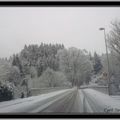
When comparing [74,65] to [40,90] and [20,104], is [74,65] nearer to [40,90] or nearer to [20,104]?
[40,90]

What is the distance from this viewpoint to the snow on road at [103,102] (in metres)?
2.59

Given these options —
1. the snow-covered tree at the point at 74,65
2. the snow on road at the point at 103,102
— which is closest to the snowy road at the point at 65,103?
the snow on road at the point at 103,102

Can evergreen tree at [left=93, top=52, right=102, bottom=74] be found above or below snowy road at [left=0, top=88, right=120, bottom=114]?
above

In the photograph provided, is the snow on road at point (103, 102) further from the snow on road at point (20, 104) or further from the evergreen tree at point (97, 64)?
the snow on road at point (20, 104)

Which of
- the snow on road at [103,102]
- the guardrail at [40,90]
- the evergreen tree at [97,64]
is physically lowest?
the snow on road at [103,102]

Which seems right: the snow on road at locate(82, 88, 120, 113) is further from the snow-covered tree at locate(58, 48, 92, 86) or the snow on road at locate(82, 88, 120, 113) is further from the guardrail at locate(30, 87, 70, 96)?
the guardrail at locate(30, 87, 70, 96)

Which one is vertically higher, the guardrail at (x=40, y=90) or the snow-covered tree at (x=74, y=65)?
the snow-covered tree at (x=74, y=65)

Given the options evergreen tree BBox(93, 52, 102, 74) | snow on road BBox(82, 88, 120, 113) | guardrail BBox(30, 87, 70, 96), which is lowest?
snow on road BBox(82, 88, 120, 113)

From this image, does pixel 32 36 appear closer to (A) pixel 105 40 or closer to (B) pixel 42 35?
(B) pixel 42 35

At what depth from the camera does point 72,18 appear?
2727mm

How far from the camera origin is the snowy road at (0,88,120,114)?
2.60 metres

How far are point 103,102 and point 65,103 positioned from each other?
0.35 m

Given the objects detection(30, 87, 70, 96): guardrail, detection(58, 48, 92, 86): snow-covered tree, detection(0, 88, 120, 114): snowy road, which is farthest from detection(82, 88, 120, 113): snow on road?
detection(30, 87, 70, 96): guardrail

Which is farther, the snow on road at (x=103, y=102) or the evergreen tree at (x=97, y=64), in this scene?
the evergreen tree at (x=97, y=64)
